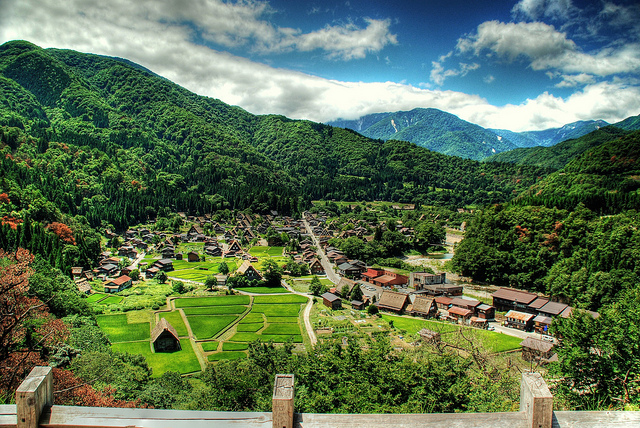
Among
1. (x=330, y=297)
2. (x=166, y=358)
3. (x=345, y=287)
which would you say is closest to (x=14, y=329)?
(x=166, y=358)

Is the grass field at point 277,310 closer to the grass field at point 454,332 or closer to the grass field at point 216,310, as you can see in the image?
the grass field at point 216,310

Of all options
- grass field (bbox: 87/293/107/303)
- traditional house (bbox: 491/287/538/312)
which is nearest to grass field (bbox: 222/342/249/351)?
grass field (bbox: 87/293/107/303)

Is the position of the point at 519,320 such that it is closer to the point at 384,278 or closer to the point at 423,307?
the point at 423,307

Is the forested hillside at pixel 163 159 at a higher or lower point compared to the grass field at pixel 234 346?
higher

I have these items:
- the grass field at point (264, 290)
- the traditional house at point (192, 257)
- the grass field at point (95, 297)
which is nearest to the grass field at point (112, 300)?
the grass field at point (95, 297)

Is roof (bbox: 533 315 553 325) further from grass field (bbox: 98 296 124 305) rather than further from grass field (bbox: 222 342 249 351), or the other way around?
grass field (bbox: 98 296 124 305)
